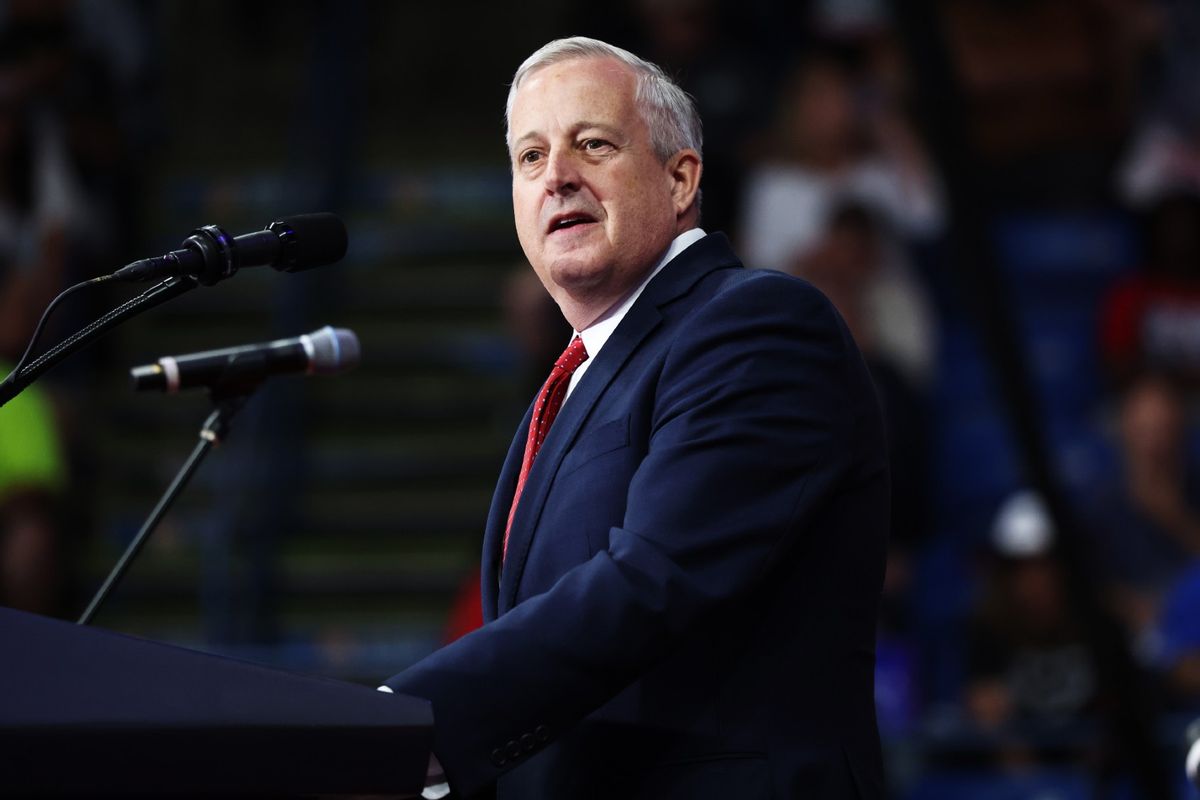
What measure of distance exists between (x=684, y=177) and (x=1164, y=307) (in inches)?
199

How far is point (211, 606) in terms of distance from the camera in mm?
7477

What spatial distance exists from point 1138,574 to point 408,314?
362cm

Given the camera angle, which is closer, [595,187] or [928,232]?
[595,187]

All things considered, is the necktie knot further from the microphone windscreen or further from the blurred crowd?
the blurred crowd

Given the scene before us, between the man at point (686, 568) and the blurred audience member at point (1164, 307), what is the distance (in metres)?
5.08

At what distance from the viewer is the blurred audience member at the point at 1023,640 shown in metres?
5.98

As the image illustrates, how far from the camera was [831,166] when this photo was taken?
776cm

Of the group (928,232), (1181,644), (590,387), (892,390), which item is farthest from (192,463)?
(928,232)

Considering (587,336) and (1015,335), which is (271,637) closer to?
(1015,335)

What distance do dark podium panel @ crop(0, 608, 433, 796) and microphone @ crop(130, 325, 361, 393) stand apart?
102cm

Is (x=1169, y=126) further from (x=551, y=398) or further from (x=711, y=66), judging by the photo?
(x=551, y=398)

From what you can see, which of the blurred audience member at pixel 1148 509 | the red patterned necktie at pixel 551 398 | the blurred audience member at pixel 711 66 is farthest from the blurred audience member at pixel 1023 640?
the red patterned necktie at pixel 551 398

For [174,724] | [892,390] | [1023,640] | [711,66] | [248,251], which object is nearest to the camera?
Result: [174,724]

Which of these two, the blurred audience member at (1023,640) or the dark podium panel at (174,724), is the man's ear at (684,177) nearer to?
the dark podium panel at (174,724)
